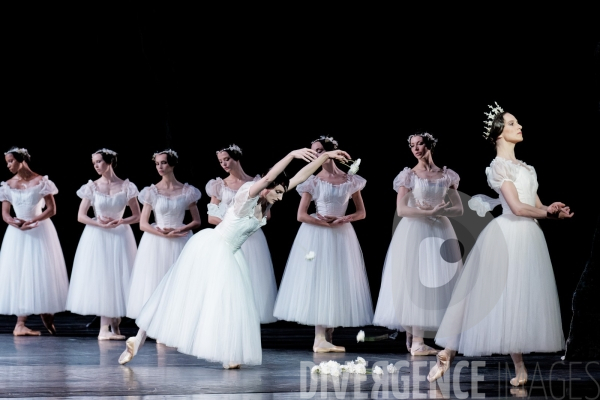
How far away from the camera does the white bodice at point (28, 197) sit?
292 inches

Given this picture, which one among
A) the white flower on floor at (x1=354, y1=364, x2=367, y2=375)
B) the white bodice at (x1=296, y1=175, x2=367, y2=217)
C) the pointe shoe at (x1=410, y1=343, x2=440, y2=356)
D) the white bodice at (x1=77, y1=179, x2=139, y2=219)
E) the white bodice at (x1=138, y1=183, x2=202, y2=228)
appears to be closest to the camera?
the white flower on floor at (x1=354, y1=364, x2=367, y2=375)

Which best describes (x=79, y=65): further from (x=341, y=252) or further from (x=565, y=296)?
(x=565, y=296)

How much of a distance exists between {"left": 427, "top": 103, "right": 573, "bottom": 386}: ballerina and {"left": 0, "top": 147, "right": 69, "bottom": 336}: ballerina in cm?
370

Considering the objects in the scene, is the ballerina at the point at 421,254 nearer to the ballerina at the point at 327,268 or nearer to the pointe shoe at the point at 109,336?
the ballerina at the point at 327,268

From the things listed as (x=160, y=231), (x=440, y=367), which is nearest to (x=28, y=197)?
(x=160, y=231)

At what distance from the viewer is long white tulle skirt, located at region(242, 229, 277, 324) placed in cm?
686

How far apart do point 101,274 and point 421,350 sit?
2.55 metres

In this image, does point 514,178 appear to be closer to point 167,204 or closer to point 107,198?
point 167,204

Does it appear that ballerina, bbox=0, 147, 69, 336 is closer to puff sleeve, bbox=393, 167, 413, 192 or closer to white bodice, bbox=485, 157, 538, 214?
puff sleeve, bbox=393, 167, 413, 192

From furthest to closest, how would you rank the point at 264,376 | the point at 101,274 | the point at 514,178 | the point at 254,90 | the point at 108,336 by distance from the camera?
1. the point at 254,90
2. the point at 101,274
3. the point at 108,336
4. the point at 264,376
5. the point at 514,178

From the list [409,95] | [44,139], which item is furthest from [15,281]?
[409,95]

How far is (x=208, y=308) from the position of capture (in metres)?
5.12

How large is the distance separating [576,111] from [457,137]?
1.22 metres

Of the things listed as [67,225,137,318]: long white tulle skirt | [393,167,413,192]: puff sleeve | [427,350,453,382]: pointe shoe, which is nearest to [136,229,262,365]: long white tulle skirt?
[427,350,453,382]: pointe shoe
